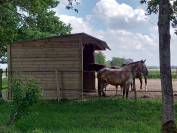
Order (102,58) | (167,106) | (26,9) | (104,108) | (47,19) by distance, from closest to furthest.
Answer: (167,106) → (104,108) → (26,9) → (47,19) → (102,58)

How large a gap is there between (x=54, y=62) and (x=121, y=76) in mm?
3081

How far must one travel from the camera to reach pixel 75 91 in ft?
84.8

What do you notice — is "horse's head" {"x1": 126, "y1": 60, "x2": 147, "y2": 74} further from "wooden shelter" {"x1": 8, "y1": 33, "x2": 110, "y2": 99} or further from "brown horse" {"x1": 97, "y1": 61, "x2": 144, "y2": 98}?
"wooden shelter" {"x1": 8, "y1": 33, "x2": 110, "y2": 99}

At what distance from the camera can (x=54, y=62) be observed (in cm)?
2633

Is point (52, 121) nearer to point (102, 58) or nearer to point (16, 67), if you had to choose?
point (16, 67)

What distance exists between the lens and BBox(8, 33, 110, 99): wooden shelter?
25828 millimetres

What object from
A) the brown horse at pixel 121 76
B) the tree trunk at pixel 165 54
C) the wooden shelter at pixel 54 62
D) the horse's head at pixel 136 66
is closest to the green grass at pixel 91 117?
the wooden shelter at pixel 54 62

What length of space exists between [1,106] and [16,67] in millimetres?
3857

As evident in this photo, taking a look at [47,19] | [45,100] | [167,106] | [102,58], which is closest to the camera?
[167,106]

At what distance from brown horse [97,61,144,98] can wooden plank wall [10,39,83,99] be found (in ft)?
4.36

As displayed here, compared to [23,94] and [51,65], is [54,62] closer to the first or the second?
[51,65]

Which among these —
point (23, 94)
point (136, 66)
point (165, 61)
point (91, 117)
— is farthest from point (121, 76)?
point (165, 61)

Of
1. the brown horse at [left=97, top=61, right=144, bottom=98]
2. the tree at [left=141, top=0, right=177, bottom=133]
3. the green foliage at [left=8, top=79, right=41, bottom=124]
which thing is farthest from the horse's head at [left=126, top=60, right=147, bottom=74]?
the tree at [left=141, top=0, right=177, bottom=133]

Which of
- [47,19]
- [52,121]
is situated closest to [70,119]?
[52,121]
